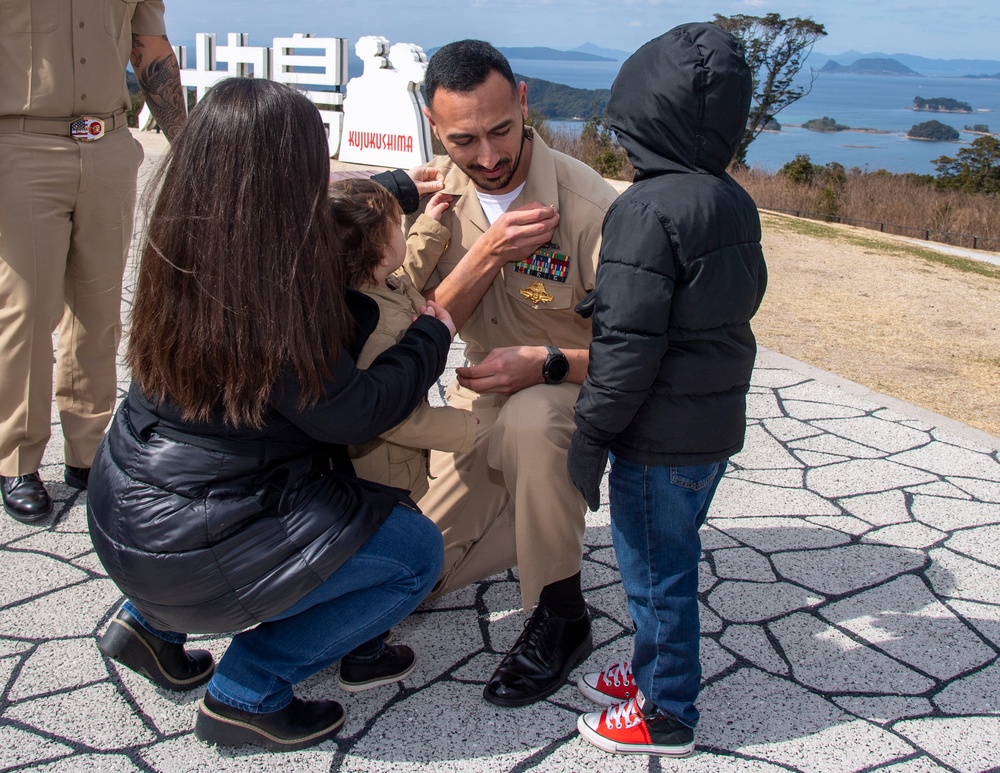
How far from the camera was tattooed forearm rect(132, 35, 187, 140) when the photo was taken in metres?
3.48

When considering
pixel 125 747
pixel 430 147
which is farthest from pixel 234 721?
pixel 430 147

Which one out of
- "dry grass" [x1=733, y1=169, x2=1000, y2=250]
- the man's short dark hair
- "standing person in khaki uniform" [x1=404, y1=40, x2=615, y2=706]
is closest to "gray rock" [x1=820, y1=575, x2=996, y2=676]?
"standing person in khaki uniform" [x1=404, y1=40, x2=615, y2=706]

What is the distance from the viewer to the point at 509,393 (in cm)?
250

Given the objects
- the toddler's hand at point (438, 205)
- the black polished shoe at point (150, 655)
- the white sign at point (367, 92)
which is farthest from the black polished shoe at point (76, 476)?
the white sign at point (367, 92)

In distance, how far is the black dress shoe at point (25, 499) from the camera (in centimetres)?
306

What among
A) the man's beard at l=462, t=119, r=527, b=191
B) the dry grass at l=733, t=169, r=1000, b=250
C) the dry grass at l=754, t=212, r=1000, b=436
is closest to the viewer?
the man's beard at l=462, t=119, r=527, b=191

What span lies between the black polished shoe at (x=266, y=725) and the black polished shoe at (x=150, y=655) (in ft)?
0.56

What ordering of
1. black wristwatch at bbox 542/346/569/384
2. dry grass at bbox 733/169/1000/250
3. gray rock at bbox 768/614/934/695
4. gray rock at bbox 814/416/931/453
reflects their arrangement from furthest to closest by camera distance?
dry grass at bbox 733/169/1000/250
gray rock at bbox 814/416/931/453
black wristwatch at bbox 542/346/569/384
gray rock at bbox 768/614/934/695

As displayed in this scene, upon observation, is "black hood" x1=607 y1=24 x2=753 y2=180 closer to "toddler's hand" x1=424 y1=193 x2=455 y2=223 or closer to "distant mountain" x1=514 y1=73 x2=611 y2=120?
"toddler's hand" x1=424 y1=193 x2=455 y2=223

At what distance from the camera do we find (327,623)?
2014 mm

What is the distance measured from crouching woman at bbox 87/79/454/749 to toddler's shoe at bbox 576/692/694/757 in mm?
522

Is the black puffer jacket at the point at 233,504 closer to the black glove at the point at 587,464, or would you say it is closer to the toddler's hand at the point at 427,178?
the black glove at the point at 587,464

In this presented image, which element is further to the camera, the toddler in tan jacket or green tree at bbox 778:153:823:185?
green tree at bbox 778:153:823:185

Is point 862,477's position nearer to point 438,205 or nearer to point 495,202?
point 495,202
